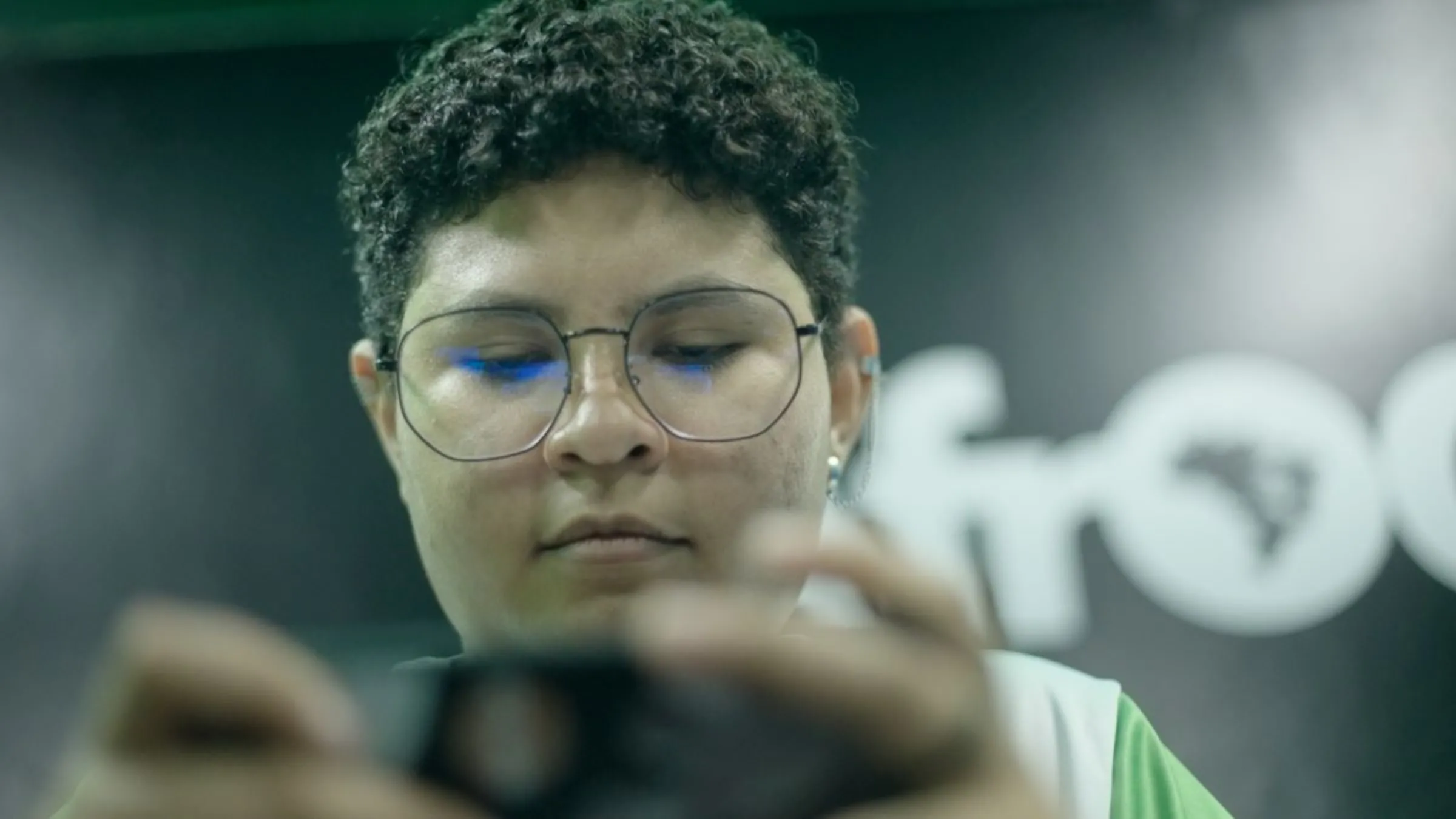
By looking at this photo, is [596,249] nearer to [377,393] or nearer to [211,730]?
[377,393]

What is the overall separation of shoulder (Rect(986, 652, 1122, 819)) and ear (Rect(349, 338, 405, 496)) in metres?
0.46

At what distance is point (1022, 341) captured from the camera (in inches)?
53.3

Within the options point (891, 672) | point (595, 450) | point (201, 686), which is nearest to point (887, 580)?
point (891, 672)

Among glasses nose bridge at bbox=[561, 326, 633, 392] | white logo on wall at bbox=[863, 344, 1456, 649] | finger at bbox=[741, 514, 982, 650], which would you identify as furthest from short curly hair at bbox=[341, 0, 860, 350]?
white logo on wall at bbox=[863, 344, 1456, 649]

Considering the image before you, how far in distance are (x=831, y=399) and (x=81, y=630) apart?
1.09 meters

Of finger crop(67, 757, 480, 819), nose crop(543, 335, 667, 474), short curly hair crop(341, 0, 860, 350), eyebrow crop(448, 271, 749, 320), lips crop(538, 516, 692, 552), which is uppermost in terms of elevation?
short curly hair crop(341, 0, 860, 350)

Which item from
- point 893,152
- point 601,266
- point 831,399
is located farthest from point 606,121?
point 893,152

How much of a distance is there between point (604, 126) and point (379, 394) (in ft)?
0.94

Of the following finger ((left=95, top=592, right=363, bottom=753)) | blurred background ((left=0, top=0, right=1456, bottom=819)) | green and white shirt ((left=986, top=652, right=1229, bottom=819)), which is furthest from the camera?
blurred background ((left=0, top=0, right=1456, bottom=819))

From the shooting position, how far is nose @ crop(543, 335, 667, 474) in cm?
60

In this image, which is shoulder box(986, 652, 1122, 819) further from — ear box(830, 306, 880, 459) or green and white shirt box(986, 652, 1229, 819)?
ear box(830, 306, 880, 459)

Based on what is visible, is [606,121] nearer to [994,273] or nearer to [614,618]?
[614,618]

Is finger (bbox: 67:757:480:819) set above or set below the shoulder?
above

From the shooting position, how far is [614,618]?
0.61 m
